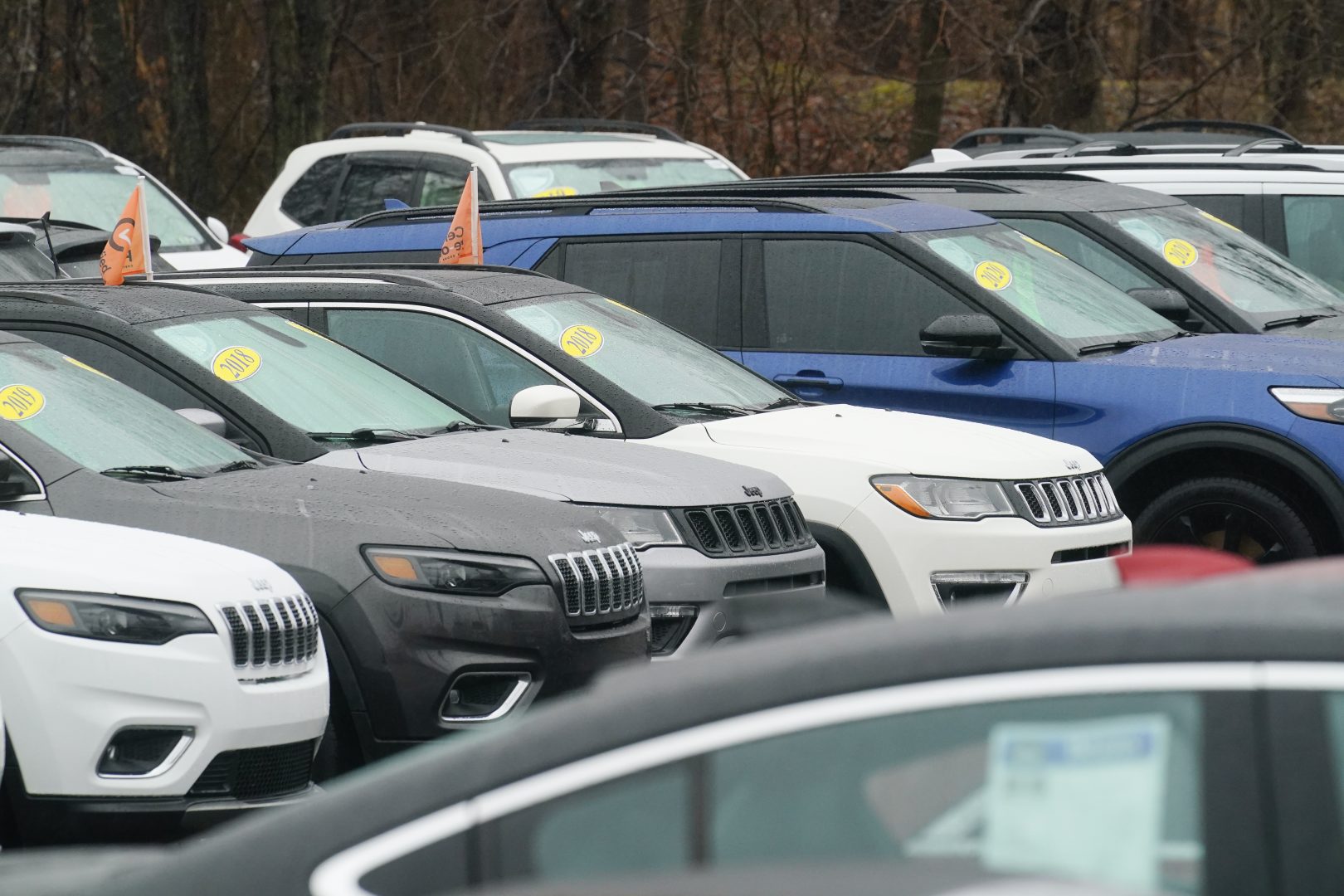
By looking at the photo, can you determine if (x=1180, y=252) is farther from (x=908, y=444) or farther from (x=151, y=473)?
(x=151, y=473)

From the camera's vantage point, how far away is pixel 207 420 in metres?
6.17

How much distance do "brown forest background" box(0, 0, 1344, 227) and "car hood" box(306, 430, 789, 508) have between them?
42.8 ft

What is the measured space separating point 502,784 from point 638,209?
716 centimetres

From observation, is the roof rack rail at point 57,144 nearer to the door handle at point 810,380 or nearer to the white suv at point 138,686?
the door handle at point 810,380

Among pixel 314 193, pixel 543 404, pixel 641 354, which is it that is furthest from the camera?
pixel 314 193

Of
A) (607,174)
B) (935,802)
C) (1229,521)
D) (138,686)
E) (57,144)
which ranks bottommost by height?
(1229,521)

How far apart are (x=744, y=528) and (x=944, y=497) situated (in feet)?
2.94

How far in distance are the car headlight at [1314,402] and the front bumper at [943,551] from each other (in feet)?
4.26

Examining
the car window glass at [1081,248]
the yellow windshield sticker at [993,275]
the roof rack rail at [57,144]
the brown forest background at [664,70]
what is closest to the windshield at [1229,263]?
the car window glass at [1081,248]

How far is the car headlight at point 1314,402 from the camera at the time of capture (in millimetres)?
7699

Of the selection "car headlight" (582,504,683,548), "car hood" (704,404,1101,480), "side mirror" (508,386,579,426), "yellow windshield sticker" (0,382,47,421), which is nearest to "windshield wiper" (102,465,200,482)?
"yellow windshield sticker" (0,382,47,421)

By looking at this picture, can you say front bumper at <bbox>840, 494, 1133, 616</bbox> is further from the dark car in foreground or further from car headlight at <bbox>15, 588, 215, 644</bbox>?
the dark car in foreground

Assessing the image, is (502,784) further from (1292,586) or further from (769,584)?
(769,584)

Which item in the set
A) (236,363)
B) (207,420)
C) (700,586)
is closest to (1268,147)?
(700,586)
